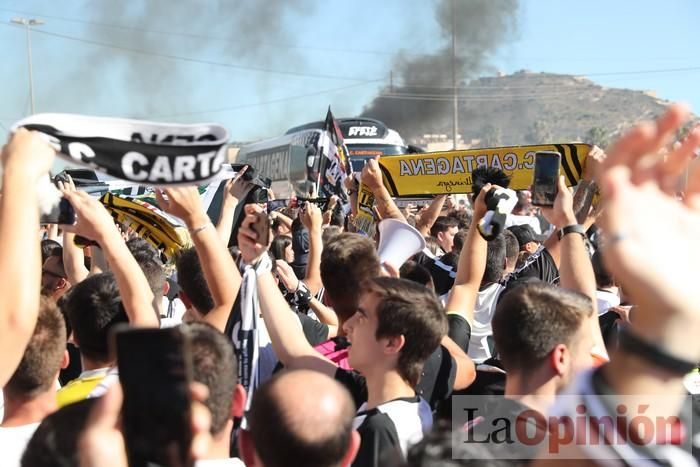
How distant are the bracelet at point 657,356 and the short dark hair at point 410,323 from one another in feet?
5.50

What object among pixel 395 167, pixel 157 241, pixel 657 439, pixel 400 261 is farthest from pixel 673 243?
pixel 395 167

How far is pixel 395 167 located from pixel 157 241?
373 centimetres

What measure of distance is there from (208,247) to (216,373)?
0.99 meters

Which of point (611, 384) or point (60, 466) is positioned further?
point (60, 466)

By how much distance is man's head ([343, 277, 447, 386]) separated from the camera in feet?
10.1

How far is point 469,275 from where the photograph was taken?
412cm

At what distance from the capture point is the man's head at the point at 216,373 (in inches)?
90.2

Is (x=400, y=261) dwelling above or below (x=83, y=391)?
above

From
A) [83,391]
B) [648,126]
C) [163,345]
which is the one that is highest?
[648,126]

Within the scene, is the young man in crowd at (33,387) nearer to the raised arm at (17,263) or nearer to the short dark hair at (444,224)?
the raised arm at (17,263)

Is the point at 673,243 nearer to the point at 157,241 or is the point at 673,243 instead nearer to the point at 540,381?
the point at 540,381

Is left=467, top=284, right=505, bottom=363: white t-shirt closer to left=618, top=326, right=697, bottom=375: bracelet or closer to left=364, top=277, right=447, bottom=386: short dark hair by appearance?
left=364, top=277, right=447, bottom=386: short dark hair

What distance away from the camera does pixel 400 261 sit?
424cm

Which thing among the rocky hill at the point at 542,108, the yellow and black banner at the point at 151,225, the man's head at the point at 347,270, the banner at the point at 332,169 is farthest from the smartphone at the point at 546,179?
the rocky hill at the point at 542,108
